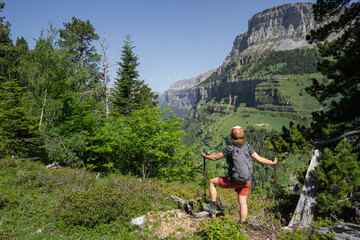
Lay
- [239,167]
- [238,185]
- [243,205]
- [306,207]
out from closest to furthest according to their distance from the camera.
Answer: [239,167] < [238,185] < [243,205] < [306,207]

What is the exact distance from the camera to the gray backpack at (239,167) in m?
4.38

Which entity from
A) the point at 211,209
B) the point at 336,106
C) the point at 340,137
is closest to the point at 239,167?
the point at 211,209

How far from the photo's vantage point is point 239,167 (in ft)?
14.5

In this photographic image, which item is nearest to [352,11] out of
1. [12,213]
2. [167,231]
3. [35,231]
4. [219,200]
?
[219,200]

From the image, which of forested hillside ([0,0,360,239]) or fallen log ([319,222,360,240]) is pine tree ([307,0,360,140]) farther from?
fallen log ([319,222,360,240])

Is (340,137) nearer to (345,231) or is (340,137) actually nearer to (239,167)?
(345,231)

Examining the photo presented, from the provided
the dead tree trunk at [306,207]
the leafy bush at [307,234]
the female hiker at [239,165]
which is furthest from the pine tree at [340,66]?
the female hiker at [239,165]

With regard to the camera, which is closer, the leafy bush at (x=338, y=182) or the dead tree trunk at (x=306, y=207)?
the leafy bush at (x=338, y=182)

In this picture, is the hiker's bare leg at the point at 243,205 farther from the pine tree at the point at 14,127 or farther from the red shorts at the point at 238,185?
the pine tree at the point at 14,127

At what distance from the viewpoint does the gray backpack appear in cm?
438

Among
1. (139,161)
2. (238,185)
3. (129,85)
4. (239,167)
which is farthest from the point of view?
(129,85)

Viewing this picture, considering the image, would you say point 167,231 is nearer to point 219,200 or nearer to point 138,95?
point 219,200

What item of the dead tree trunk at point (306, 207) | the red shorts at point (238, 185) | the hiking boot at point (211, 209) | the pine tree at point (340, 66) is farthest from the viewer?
the pine tree at point (340, 66)

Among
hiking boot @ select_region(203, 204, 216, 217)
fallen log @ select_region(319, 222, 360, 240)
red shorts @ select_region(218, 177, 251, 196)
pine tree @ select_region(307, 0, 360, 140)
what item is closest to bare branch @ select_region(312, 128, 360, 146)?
pine tree @ select_region(307, 0, 360, 140)
